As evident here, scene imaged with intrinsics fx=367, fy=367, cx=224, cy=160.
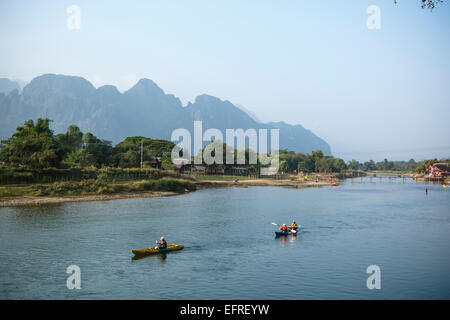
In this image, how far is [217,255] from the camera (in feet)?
105

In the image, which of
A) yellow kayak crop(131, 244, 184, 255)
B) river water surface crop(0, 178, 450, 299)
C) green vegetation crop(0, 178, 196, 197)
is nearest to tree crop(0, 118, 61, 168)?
green vegetation crop(0, 178, 196, 197)

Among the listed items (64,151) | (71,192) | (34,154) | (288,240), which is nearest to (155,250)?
(288,240)

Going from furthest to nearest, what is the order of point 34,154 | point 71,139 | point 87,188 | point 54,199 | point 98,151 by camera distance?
point 71,139 → point 98,151 → point 34,154 → point 87,188 → point 54,199

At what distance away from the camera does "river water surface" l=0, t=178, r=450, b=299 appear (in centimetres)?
2377

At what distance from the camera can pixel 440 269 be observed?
95.5ft

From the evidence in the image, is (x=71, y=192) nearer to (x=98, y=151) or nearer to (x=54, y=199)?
(x=54, y=199)

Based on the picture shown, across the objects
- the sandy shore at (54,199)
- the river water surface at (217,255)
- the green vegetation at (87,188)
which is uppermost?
the green vegetation at (87,188)

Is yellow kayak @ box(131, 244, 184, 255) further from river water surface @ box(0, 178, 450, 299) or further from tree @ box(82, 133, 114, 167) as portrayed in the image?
tree @ box(82, 133, 114, 167)

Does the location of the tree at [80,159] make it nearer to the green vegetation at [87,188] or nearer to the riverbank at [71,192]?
the green vegetation at [87,188]

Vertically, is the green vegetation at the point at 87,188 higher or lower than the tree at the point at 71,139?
lower

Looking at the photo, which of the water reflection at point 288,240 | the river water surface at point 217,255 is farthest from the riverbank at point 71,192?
the water reflection at point 288,240

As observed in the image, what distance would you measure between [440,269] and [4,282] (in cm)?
3185

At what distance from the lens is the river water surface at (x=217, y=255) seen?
2377 centimetres

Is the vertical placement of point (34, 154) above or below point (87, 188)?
above
